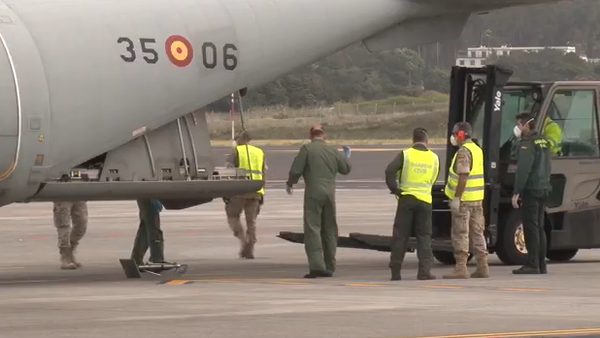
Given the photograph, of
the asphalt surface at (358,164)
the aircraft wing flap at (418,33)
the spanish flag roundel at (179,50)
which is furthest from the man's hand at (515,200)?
the asphalt surface at (358,164)

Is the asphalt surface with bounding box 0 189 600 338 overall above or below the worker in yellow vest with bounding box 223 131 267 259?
below

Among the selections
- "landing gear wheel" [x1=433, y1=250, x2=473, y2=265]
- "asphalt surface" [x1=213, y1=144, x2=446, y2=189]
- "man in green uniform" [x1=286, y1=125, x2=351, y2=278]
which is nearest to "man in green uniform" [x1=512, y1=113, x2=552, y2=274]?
"landing gear wheel" [x1=433, y1=250, x2=473, y2=265]

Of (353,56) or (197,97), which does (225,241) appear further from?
(353,56)

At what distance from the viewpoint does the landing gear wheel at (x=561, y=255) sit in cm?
2103

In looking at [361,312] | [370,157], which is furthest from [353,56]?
[361,312]

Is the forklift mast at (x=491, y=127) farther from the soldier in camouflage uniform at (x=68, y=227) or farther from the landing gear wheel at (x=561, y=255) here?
the soldier in camouflage uniform at (x=68, y=227)

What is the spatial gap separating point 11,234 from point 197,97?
8.95 metres

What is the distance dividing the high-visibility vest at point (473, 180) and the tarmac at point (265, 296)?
1.06 metres

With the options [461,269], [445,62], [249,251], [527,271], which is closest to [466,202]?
[461,269]

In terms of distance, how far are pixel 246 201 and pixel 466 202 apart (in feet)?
15.2

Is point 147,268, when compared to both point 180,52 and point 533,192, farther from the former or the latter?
point 533,192

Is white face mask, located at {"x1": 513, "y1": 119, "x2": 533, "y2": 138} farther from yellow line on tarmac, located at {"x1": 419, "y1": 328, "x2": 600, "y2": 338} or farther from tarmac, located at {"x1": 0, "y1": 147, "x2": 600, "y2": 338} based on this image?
yellow line on tarmac, located at {"x1": 419, "y1": 328, "x2": 600, "y2": 338}

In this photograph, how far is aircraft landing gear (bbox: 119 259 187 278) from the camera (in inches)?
718

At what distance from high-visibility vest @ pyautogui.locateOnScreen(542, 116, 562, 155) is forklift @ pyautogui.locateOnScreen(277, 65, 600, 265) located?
1 cm
